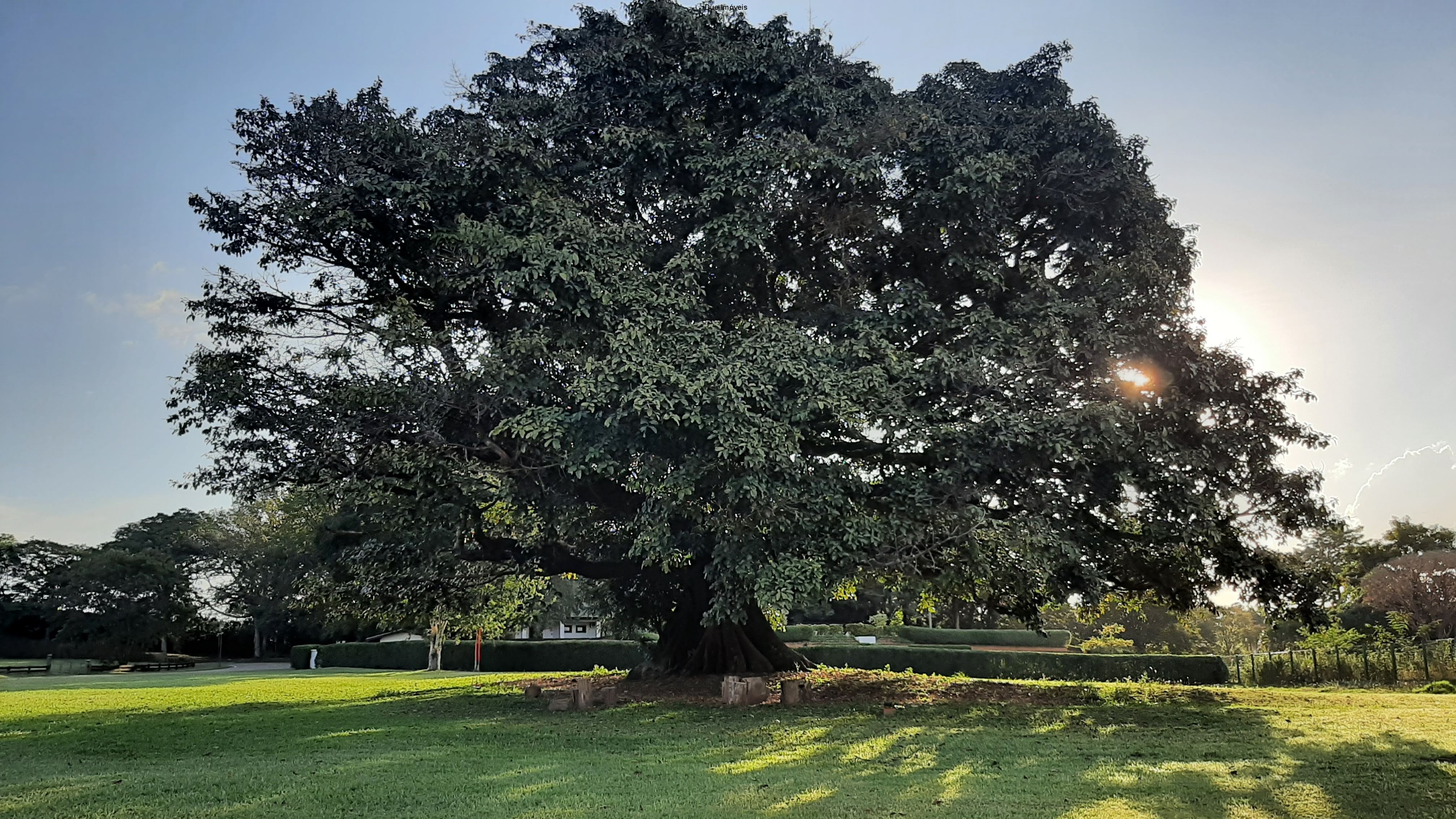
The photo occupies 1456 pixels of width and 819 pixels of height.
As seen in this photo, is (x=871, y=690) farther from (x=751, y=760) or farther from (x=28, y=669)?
(x=28, y=669)

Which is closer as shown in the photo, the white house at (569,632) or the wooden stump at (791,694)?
the wooden stump at (791,694)

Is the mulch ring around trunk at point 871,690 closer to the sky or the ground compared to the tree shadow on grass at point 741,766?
closer to the ground

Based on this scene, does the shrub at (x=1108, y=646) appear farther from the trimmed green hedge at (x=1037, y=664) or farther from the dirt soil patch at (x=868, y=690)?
the dirt soil patch at (x=868, y=690)

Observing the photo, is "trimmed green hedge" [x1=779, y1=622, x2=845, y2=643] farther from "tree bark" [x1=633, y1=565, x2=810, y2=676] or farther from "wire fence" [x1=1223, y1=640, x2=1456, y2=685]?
"tree bark" [x1=633, y1=565, x2=810, y2=676]

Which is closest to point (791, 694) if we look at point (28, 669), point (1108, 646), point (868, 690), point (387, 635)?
point (868, 690)

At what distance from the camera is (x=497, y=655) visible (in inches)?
1345

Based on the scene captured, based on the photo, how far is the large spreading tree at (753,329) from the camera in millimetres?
11906

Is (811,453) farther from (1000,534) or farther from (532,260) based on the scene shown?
(532,260)

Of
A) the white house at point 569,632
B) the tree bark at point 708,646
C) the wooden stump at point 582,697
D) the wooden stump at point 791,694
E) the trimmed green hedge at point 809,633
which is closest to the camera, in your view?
the wooden stump at point 582,697

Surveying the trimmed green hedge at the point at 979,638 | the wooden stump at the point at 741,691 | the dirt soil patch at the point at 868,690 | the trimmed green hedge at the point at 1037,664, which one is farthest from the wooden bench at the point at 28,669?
the trimmed green hedge at the point at 979,638

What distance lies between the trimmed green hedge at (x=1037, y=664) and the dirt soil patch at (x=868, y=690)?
867 centimetres

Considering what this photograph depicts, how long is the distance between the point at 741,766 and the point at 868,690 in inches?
303

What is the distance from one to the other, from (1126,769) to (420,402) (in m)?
9.46

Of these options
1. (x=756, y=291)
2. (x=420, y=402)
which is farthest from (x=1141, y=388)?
(x=420, y=402)
